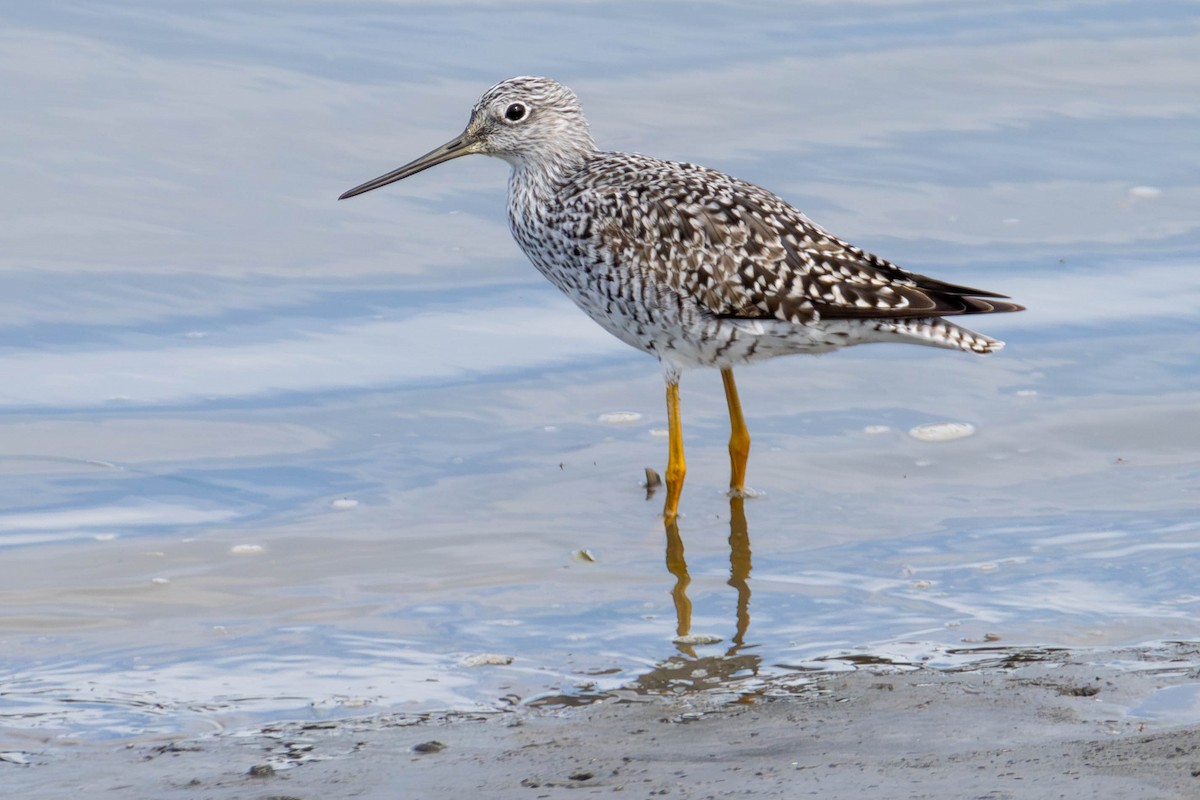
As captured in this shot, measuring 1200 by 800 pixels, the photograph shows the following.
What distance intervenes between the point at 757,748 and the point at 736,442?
3183 millimetres

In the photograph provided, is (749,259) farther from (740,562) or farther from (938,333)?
A: (740,562)

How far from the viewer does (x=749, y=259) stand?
717cm

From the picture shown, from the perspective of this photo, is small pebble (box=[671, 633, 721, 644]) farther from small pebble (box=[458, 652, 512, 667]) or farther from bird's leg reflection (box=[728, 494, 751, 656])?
small pebble (box=[458, 652, 512, 667])

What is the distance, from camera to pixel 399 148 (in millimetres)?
10914

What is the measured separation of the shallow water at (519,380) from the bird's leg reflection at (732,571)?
3cm

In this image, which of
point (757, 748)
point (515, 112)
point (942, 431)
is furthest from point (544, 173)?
point (757, 748)

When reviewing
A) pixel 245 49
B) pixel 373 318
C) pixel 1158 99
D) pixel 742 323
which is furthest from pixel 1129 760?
pixel 245 49

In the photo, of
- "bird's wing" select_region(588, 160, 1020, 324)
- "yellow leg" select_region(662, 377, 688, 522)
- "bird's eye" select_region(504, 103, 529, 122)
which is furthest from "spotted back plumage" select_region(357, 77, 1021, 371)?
"bird's eye" select_region(504, 103, 529, 122)

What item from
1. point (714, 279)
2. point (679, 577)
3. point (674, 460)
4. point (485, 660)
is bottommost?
point (485, 660)

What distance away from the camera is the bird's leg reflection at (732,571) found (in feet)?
19.8

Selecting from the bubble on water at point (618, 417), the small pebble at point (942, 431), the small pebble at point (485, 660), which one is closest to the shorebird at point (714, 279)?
the bubble on water at point (618, 417)

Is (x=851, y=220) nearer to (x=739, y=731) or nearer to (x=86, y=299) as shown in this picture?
(x=86, y=299)

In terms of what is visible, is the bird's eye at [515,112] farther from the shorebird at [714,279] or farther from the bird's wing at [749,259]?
the bird's wing at [749,259]

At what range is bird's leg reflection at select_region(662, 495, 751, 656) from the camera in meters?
6.03
